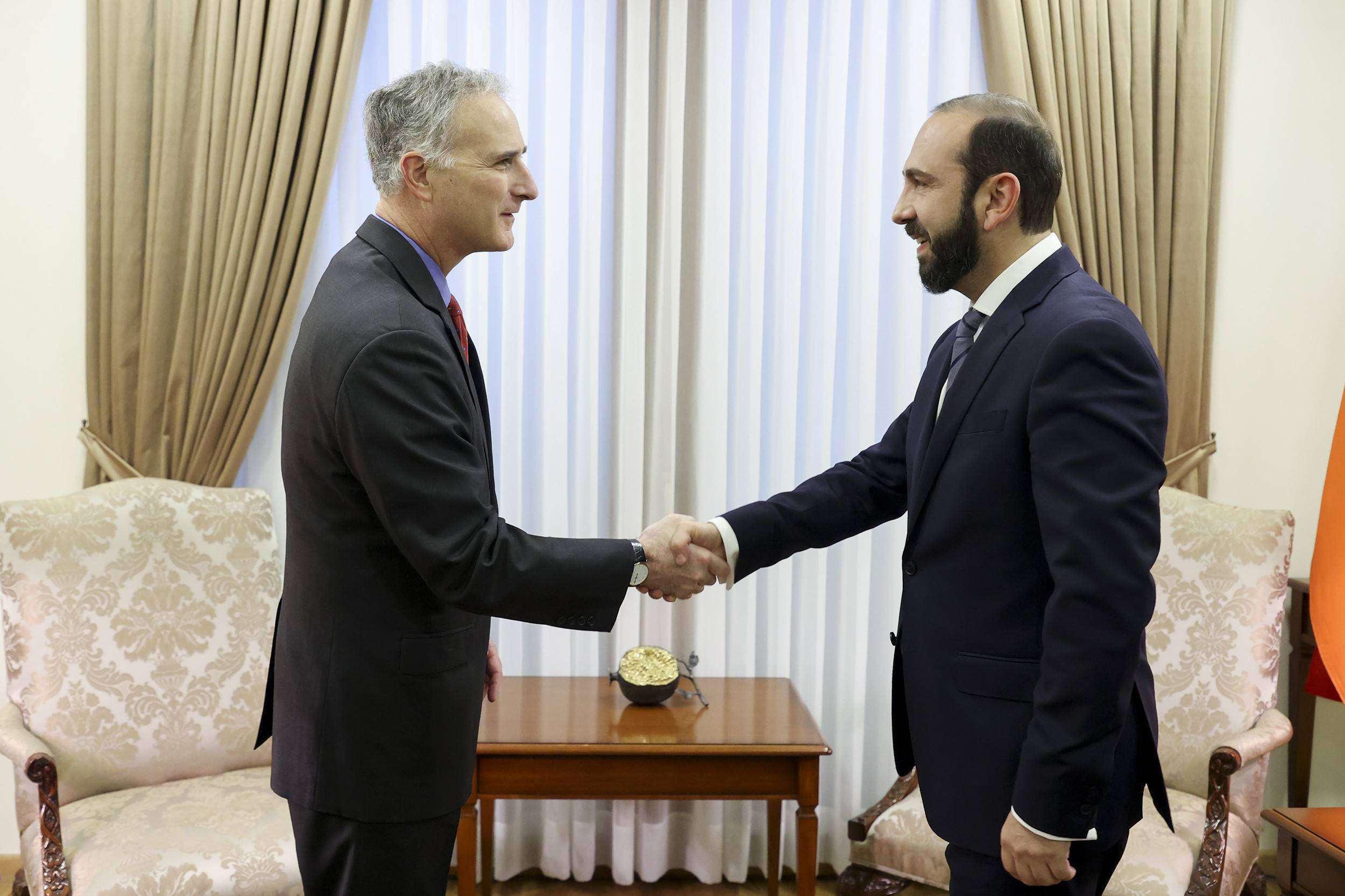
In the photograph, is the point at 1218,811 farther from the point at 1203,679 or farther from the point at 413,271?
the point at 413,271

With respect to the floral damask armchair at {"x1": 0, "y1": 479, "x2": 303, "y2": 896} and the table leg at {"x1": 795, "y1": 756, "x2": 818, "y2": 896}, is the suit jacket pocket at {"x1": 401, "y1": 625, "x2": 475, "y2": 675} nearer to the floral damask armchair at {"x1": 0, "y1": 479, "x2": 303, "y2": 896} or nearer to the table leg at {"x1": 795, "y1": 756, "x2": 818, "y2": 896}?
the floral damask armchair at {"x1": 0, "y1": 479, "x2": 303, "y2": 896}

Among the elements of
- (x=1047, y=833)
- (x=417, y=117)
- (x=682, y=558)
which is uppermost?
(x=417, y=117)

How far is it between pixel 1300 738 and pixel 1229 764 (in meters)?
0.94

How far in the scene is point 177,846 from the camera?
239cm

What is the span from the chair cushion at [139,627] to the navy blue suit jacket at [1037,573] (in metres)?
1.92

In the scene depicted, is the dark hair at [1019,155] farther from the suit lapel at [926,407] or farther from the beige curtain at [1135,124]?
the beige curtain at [1135,124]

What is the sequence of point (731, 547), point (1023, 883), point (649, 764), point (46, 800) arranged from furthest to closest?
point (649, 764) → point (46, 800) → point (731, 547) → point (1023, 883)

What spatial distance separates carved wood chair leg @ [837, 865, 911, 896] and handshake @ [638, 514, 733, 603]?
1.20 m

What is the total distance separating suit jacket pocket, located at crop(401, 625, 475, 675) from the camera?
1.63 metres

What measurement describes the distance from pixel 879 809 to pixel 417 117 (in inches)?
84.7

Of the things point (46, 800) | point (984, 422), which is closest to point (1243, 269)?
point (984, 422)

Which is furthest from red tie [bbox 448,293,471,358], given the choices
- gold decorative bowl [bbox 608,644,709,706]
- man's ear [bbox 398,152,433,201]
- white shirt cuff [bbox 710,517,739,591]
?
gold decorative bowl [bbox 608,644,709,706]

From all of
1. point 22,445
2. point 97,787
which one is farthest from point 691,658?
point 22,445

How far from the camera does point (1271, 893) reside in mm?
3297
